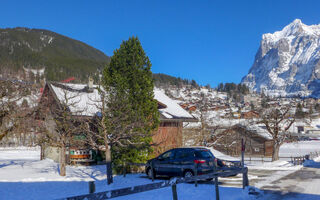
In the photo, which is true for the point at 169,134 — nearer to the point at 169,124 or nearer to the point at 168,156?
the point at 169,124

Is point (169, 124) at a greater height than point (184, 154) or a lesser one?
greater

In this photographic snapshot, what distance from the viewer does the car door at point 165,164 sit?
1535 cm

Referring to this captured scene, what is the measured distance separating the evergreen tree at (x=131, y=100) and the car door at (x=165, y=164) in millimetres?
2108

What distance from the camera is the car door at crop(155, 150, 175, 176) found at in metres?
15.4

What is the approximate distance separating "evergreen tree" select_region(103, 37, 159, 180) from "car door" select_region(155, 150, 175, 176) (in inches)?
83.0

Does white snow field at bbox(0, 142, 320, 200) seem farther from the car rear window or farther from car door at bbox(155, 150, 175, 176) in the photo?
the car rear window

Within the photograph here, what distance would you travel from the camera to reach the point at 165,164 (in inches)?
606

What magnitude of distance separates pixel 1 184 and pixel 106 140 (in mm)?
5811

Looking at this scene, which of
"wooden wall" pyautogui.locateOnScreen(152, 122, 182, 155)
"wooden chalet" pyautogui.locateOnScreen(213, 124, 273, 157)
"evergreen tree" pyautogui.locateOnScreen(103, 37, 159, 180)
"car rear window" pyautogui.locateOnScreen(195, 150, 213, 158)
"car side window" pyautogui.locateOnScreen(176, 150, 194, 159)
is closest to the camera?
"car rear window" pyautogui.locateOnScreen(195, 150, 213, 158)

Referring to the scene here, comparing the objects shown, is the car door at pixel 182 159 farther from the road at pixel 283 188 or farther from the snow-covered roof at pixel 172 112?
the snow-covered roof at pixel 172 112

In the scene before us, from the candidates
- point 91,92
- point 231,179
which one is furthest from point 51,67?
point 231,179

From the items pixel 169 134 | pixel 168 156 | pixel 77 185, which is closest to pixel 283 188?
pixel 168 156

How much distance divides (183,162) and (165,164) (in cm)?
99

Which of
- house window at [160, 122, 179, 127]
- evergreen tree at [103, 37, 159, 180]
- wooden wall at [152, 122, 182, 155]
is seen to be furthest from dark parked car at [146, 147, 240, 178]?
house window at [160, 122, 179, 127]
